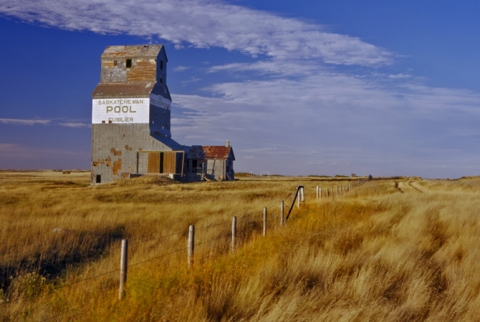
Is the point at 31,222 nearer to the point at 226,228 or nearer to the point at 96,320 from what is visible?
the point at 226,228

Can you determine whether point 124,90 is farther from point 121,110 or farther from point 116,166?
point 116,166

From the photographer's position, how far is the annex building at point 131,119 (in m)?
41.9

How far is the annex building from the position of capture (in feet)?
137

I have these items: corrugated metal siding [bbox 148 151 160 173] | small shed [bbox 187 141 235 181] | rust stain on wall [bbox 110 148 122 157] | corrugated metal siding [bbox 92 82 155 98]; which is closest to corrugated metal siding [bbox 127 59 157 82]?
corrugated metal siding [bbox 92 82 155 98]

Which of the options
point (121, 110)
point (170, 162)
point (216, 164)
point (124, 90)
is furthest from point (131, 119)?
point (216, 164)

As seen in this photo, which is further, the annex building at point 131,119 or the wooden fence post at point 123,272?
the annex building at point 131,119

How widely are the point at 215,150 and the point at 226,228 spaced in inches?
1520

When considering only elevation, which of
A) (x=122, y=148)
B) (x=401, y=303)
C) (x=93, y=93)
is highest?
(x=93, y=93)

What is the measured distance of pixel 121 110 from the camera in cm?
4247

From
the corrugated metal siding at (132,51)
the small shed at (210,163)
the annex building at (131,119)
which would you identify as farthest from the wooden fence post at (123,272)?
the small shed at (210,163)

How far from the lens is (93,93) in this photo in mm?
42750

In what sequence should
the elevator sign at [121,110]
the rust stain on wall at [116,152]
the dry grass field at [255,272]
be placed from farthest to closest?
the rust stain on wall at [116,152] < the elevator sign at [121,110] < the dry grass field at [255,272]

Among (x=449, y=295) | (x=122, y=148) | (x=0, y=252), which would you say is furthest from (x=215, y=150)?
(x=449, y=295)

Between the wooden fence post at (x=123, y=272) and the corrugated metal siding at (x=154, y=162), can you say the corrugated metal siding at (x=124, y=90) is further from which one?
the wooden fence post at (x=123, y=272)
